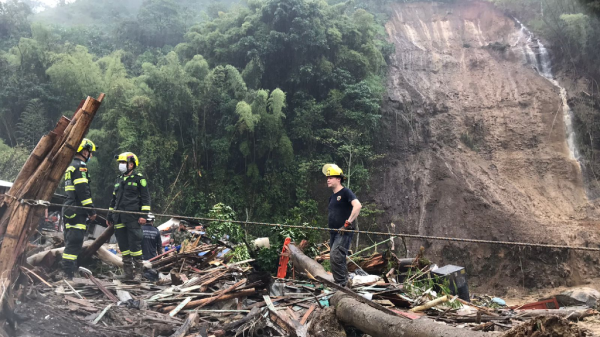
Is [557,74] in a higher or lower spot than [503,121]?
higher

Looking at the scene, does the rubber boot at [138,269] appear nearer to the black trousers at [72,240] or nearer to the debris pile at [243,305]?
the debris pile at [243,305]

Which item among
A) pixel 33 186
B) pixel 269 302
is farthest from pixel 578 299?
pixel 33 186

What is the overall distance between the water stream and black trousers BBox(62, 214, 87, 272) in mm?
20153

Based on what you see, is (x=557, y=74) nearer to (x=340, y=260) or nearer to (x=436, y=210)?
(x=436, y=210)

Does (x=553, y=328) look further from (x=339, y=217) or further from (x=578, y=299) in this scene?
(x=578, y=299)

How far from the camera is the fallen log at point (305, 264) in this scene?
582 centimetres

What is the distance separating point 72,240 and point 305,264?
3.37 meters

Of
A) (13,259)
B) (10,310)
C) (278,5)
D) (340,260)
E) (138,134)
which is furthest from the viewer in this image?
(278,5)

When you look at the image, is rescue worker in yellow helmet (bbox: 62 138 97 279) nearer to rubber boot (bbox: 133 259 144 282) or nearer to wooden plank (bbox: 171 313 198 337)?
rubber boot (bbox: 133 259 144 282)

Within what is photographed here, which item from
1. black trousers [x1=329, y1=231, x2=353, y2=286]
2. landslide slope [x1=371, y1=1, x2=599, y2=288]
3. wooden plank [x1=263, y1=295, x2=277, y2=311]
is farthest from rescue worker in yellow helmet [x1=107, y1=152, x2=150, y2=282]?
landslide slope [x1=371, y1=1, x2=599, y2=288]

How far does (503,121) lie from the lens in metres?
20.9

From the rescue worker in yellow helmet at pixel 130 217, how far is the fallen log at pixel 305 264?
2.41 meters

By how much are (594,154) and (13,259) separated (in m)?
21.4

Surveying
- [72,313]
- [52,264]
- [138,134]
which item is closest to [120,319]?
[72,313]
